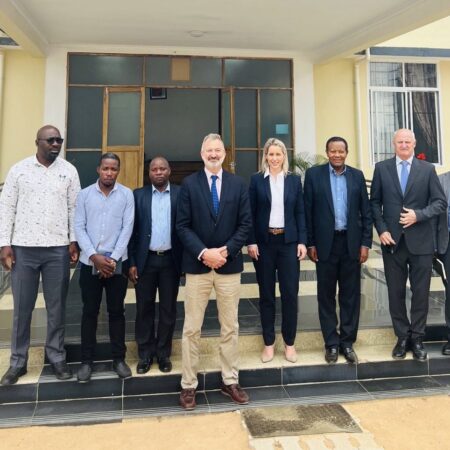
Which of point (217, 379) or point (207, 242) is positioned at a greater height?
point (207, 242)

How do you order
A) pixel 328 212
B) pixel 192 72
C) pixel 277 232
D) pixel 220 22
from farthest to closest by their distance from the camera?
pixel 192 72 → pixel 220 22 → pixel 328 212 → pixel 277 232

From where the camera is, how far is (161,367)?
113 inches

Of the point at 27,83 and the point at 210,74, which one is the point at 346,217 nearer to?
the point at 210,74

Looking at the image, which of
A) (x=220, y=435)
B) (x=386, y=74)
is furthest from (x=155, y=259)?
(x=386, y=74)

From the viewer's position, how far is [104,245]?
2752 mm

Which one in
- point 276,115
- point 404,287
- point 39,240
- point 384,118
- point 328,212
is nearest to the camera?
point 39,240

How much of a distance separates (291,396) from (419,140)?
7544mm

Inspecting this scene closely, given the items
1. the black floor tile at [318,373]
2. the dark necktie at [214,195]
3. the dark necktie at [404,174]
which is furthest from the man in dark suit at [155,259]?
the dark necktie at [404,174]

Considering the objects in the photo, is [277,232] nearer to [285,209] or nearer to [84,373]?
[285,209]

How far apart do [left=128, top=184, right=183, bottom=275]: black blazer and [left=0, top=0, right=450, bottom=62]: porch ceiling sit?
3.82 m

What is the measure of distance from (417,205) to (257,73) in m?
5.56

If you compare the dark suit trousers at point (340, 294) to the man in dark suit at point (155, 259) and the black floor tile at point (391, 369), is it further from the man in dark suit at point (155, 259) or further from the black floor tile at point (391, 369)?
the man in dark suit at point (155, 259)

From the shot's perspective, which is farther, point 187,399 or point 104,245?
point 104,245

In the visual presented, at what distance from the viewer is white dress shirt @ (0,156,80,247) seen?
2.71 m
